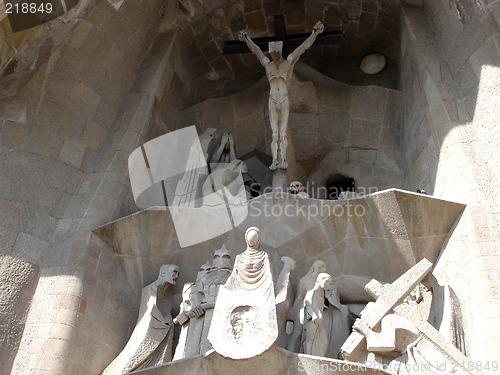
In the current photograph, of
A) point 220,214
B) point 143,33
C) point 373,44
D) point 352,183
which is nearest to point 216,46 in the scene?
point 143,33

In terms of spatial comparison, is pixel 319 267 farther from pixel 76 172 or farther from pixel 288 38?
pixel 288 38

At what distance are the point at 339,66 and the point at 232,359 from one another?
233 inches

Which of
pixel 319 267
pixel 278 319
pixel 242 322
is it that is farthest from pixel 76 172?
pixel 242 322

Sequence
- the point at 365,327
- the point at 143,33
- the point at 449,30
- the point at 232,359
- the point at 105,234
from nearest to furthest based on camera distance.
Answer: the point at 232,359, the point at 365,327, the point at 105,234, the point at 449,30, the point at 143,33

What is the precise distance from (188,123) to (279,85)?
1486mm

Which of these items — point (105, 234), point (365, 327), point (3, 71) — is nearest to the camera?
point (365, 327)

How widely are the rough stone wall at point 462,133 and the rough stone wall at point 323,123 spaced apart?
0.33 meters

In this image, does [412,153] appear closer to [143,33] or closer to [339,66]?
[339,66]

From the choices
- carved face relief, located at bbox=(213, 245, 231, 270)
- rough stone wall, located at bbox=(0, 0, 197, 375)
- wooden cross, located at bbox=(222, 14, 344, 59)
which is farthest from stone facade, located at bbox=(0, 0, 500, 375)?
carved face relief, located at bbox=(213, 245, 231, 270)

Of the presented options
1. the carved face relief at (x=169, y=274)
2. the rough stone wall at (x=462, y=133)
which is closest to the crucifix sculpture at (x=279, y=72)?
the rough stone wall at (x=462, y=133)

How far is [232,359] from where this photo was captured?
5562 mm

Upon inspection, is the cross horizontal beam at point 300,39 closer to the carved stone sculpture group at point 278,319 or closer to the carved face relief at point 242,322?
the carved stone sculpture group at point 278,319

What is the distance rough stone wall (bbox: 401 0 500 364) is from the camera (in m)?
6.52

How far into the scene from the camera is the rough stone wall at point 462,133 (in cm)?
652
